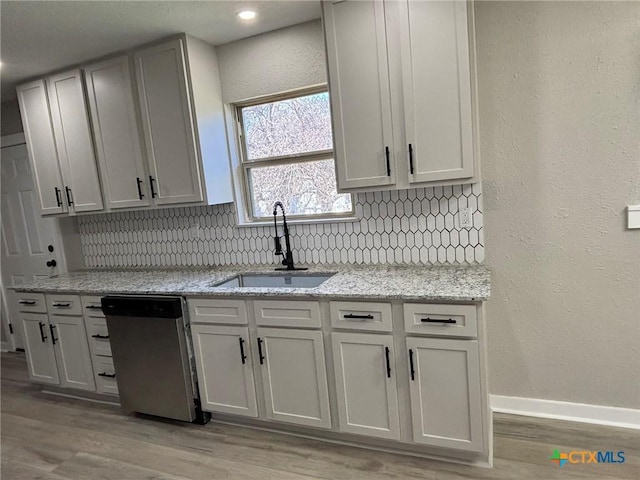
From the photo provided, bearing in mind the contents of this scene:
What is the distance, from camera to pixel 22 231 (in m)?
4.04

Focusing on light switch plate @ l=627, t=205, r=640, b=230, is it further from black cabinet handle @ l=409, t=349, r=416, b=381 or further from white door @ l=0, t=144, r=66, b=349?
white door @ l=0, t=144, r=66, b=349

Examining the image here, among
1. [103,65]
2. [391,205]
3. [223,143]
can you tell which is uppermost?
[103,65]

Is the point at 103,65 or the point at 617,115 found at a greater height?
the point at 103,65

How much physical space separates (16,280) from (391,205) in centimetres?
392

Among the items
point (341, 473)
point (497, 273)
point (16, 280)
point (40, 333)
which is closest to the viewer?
point (341, 473)

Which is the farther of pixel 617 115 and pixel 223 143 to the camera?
pixel 223 143

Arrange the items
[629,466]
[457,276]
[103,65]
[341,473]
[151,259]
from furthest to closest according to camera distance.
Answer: [151,259]
[103,65]
[457,276]
[341,473]
[629,466]

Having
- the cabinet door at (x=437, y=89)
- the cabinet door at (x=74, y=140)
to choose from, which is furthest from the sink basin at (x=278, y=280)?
the cabinet door at (x=74, y=140)

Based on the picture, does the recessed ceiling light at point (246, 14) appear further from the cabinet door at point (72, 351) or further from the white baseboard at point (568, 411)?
the white baseboard at point (568, 411)

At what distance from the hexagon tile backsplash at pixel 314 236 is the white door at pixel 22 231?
1.45 ft

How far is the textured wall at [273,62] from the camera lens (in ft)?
8.77

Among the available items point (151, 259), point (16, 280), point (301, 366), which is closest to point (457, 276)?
point (301, 366)

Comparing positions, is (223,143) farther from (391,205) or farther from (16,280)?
(16,280)

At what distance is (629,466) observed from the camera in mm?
1953
